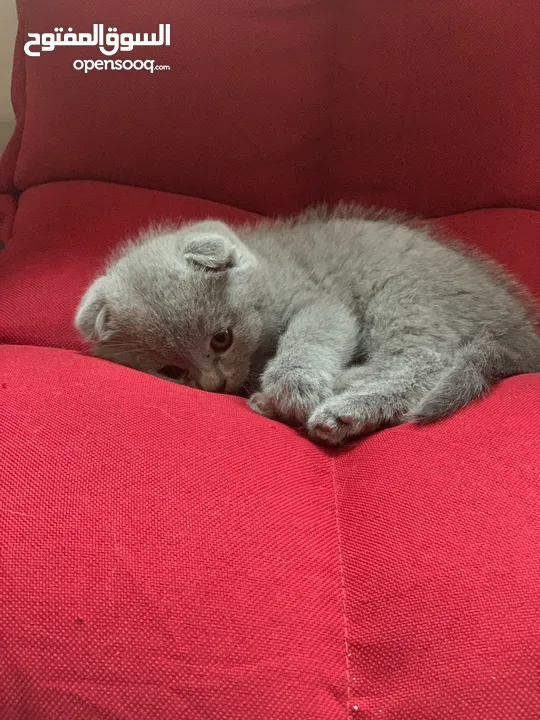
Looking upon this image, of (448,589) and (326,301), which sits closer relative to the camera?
(448,589)

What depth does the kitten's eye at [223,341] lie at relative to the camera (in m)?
1.34

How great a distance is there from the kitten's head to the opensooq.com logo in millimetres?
831

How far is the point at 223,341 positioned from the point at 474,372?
1.72ft

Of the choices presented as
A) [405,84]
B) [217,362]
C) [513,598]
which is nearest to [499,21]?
[405,84]

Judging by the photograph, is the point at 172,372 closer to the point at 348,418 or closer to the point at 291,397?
the point at 291,397

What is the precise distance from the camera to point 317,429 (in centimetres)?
110

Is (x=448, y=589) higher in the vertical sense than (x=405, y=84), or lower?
lower

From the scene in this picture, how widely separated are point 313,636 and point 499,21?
1.75 metres

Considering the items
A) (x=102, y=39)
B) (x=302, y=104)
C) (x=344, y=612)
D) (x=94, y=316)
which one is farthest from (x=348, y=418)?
(x=102, y=39)

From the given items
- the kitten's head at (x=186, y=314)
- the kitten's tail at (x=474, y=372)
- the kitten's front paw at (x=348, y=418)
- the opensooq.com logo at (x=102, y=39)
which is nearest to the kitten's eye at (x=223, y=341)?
the kitten's head at (x=186, y=314)

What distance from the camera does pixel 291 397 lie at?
1168 mm

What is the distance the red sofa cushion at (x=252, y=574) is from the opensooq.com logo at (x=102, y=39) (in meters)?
1.34

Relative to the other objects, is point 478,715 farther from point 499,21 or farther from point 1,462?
point 499,21

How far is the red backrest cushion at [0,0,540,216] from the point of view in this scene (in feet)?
5.79
